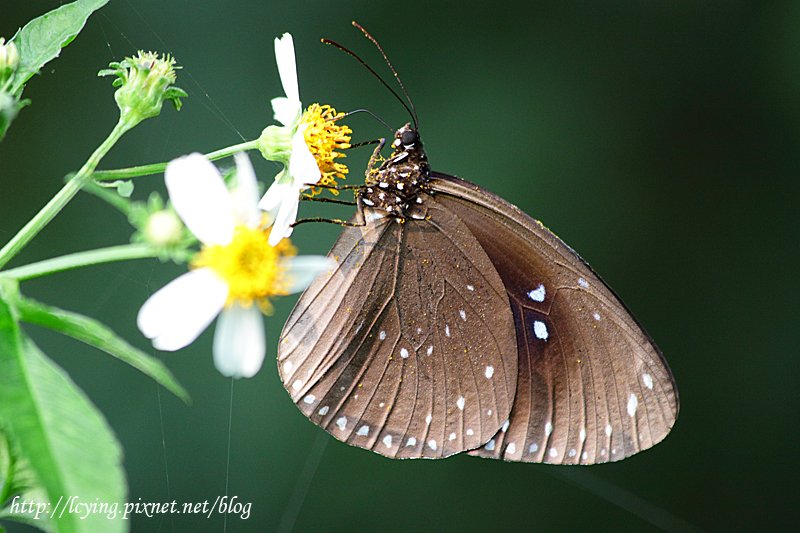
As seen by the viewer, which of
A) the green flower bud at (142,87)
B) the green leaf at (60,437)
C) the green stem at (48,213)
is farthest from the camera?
the green flower bud at (142,87)

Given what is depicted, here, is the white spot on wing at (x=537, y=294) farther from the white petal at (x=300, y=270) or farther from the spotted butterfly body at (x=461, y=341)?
the white petal at (x=300, y=270)

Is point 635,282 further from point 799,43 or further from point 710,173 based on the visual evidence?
point 799,43

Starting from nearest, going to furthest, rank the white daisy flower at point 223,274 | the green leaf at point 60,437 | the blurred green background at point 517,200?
1. the green leaf at point 60,437
2. the white daisy flower at point 223,274
3. the blurred green background at point 517,200

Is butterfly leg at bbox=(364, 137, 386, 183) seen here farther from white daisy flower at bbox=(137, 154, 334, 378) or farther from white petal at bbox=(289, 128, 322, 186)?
white daisy flower at bbox=(137, 154, 334, 378)

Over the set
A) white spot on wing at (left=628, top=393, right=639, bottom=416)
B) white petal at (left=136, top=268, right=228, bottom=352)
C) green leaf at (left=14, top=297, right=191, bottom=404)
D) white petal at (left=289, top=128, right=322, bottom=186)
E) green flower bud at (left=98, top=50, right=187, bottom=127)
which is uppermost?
white spot on wing at (left=628, top=393, right=639, bottom=416)

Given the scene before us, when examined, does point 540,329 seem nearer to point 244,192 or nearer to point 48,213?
point 244,192

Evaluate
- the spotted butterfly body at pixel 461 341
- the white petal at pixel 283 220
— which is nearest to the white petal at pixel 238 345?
the white petal at pixel 283 220

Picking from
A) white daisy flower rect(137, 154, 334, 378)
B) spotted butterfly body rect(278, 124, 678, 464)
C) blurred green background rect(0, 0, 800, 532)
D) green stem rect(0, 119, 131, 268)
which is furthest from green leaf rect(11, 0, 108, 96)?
blurred green background rect(0, 0, 800, 532)

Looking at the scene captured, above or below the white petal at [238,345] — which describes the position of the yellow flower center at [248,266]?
above

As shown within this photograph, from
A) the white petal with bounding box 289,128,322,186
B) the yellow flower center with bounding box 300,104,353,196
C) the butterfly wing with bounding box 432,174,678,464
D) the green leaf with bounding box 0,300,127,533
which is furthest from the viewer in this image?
the butterfly wing with bounding box 432,174,678,464
